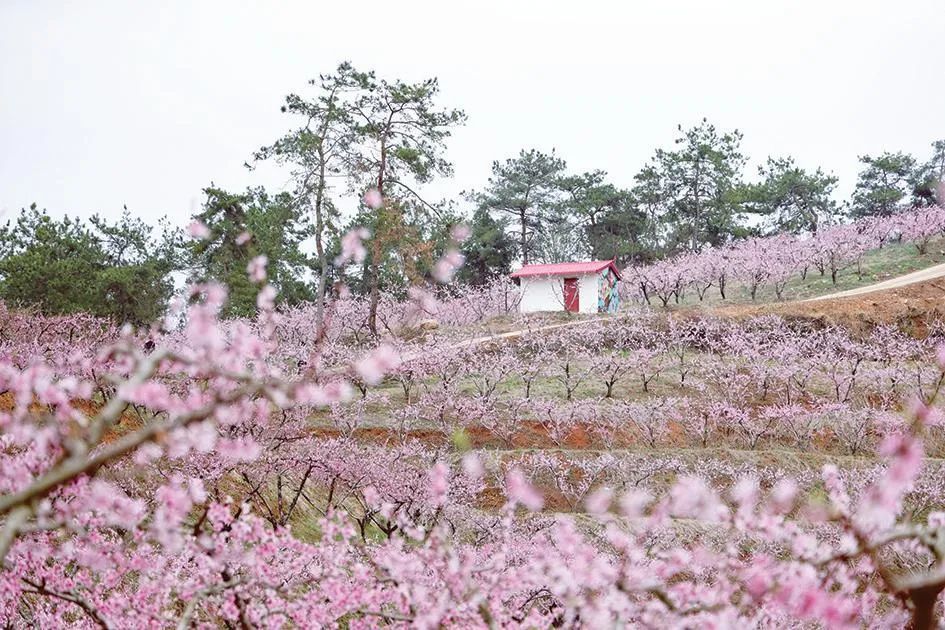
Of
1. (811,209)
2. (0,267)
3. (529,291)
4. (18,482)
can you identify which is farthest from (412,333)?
(811,209)

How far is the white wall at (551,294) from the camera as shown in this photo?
93.5ft

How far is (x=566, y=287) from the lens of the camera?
2886 centimetres

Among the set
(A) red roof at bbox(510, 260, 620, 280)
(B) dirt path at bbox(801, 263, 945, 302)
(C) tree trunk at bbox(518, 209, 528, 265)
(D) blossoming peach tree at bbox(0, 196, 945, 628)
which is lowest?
(D) blossoming peach tree at bbox(0, 196, 945, 628)

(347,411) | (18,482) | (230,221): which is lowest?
(347,411)

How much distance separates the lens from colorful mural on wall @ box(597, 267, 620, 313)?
28.8m

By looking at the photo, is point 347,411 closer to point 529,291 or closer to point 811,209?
point 529,291

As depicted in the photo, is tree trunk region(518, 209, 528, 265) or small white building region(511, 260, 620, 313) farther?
tree trunk region(518, 209, 528, 265)

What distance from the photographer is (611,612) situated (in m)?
2.62

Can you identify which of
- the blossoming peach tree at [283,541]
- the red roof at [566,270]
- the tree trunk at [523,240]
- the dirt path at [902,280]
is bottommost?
the blossoming peach tree at [283,541]

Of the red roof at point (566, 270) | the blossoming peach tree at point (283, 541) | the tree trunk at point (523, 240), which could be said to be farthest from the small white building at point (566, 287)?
the blossoming peach tree at point (283, 541)

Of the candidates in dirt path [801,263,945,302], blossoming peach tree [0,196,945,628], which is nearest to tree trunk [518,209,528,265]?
dirt path [801,263,945,302]

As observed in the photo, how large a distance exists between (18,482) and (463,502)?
7.35 m

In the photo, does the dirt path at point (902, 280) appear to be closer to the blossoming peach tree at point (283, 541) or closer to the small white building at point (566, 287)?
the small white building at point (566, 287)

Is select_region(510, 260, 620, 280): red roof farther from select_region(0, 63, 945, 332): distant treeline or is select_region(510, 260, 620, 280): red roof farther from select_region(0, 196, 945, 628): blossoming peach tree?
select_region(0, 196, 945, 628): blossoming peach tree
